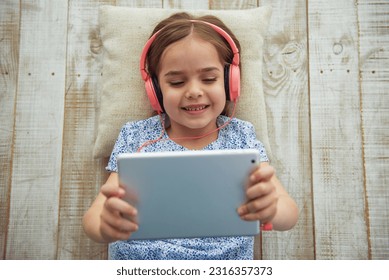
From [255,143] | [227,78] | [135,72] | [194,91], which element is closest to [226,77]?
[227,78]

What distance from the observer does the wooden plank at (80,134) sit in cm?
120

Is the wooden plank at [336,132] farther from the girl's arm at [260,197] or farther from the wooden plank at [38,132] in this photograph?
the wooden plank at [38,132]

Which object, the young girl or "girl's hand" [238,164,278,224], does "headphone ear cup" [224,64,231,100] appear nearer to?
the young girl

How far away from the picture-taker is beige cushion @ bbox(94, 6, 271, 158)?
116 cm

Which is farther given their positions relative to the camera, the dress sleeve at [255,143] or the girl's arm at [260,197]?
the dress sleeve at [255,143]

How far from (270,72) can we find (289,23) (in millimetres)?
191

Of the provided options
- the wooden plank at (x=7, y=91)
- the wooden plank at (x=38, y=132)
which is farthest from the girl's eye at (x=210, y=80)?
the wooden plank at (x=7, y=91)

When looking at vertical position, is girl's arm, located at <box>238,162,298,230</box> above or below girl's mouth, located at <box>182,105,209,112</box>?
below

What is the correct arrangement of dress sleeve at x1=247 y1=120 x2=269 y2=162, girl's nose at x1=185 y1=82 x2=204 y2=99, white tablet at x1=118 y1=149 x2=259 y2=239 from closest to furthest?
white tablet at x1=118 y1=149 x2=259 y2=239 → girl's nose at x1=185 y1=82 x2=204 y2=99 → dress sleeve at x1=247 y1=120 x2=269 y2=162

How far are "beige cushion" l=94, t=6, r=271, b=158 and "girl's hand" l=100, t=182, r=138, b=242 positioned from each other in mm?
442

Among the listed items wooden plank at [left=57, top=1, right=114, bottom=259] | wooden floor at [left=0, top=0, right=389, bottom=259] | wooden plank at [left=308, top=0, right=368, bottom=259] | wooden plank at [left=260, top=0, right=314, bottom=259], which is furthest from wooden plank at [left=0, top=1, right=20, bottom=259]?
wooden plank at [left=308, top=0, right=368, bottom=259]

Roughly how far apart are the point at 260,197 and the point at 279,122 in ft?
1.90

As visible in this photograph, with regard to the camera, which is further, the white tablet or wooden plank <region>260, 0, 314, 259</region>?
wooden plank <region>260, 0, 314, 259</region>

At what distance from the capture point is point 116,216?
0.73 meters
